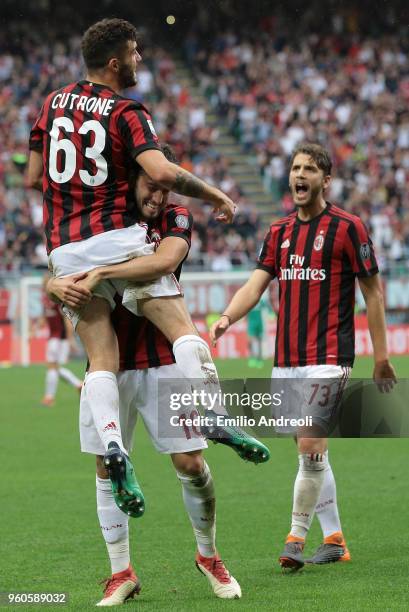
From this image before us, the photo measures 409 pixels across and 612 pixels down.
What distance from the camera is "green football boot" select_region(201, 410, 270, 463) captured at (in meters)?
5.19

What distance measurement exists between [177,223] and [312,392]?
139 cm

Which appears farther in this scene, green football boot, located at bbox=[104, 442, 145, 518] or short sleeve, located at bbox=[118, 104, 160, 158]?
short sleeve, located at bbox=[118, 104, 160, 158]

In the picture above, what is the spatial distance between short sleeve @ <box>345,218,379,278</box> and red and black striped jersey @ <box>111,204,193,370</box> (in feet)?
3.94

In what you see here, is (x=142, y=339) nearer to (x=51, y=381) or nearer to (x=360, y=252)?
(x=360, y=252)

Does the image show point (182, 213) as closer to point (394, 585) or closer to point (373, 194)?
point (394, 585)

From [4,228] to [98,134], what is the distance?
21.4m

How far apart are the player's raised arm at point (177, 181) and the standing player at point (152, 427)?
30 cm

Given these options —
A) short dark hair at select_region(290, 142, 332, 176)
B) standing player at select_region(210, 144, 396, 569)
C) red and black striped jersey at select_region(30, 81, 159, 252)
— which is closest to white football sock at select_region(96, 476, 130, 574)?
standing player at select_region(210, 144, 396, 569)

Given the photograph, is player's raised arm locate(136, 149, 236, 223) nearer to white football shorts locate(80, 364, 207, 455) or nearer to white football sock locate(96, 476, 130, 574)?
white football shorts locate(80, 364, 207, 455)

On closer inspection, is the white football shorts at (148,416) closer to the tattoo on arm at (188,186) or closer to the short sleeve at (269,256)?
the tattoo on arm at (188,186)

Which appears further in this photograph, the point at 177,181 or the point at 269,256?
the point at 269,256

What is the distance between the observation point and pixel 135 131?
17.3 ft

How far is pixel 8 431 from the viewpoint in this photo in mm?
13781

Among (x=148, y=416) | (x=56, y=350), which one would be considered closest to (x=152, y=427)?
(x=148, y=416)
